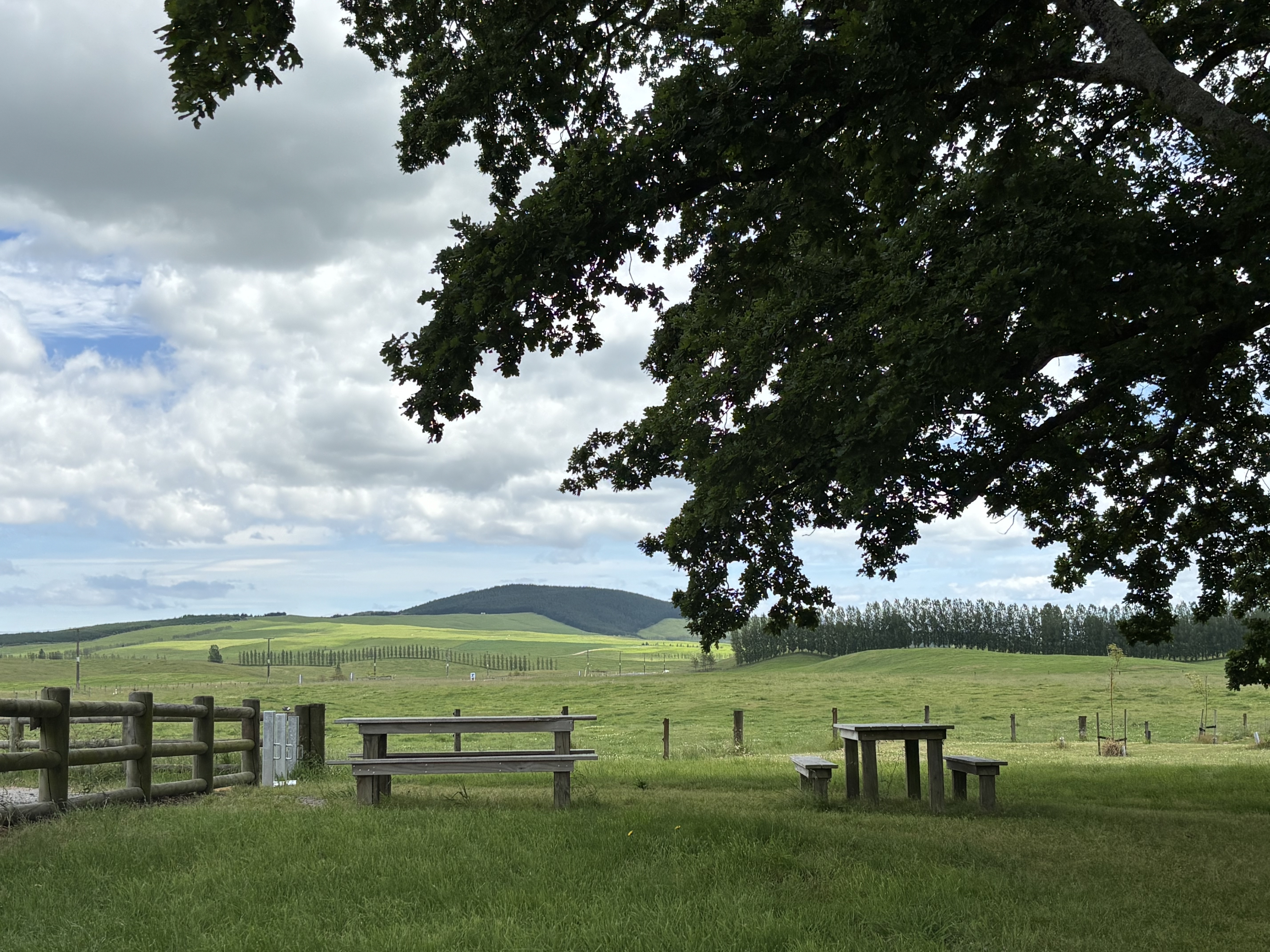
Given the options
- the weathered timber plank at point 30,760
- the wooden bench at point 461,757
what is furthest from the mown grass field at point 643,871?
the weathered timber plank at point 30,760

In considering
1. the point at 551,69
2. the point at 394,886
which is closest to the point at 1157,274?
the point at 551,69

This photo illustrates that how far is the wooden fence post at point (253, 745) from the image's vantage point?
44.2 ft

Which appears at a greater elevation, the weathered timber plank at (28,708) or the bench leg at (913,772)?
the weathered timber plank at (28,708)

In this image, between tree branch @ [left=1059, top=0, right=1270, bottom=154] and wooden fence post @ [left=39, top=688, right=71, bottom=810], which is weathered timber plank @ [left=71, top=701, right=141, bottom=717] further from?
tree branch @ [left=1059, top=0, right=1270, bottom=154]

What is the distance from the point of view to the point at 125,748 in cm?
1027

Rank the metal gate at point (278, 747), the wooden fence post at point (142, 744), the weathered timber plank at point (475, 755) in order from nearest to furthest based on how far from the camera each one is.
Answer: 1. the weathered timber plank at point (475, 755)
2. the wooden fence post at point (142, 744)
3. the metal gate at point (278, 747)

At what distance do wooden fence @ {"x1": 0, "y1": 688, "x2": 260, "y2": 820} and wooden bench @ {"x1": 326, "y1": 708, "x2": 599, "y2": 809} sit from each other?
227 cm

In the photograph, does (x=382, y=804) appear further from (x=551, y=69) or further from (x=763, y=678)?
(x=763, y=678)

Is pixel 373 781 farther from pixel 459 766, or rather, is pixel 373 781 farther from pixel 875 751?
pixel 875 751

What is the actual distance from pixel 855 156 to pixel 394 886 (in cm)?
708

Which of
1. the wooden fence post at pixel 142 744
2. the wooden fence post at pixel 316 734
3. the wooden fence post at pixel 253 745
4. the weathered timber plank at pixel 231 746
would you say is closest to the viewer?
the wooden fence post at pixel 142 744

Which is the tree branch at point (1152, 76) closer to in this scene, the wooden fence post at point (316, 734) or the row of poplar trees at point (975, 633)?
the wooden fence post at point (316, 734)

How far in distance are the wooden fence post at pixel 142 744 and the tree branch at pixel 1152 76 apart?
1259cm

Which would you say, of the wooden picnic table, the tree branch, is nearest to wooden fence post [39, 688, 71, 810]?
the wooden picnic table
